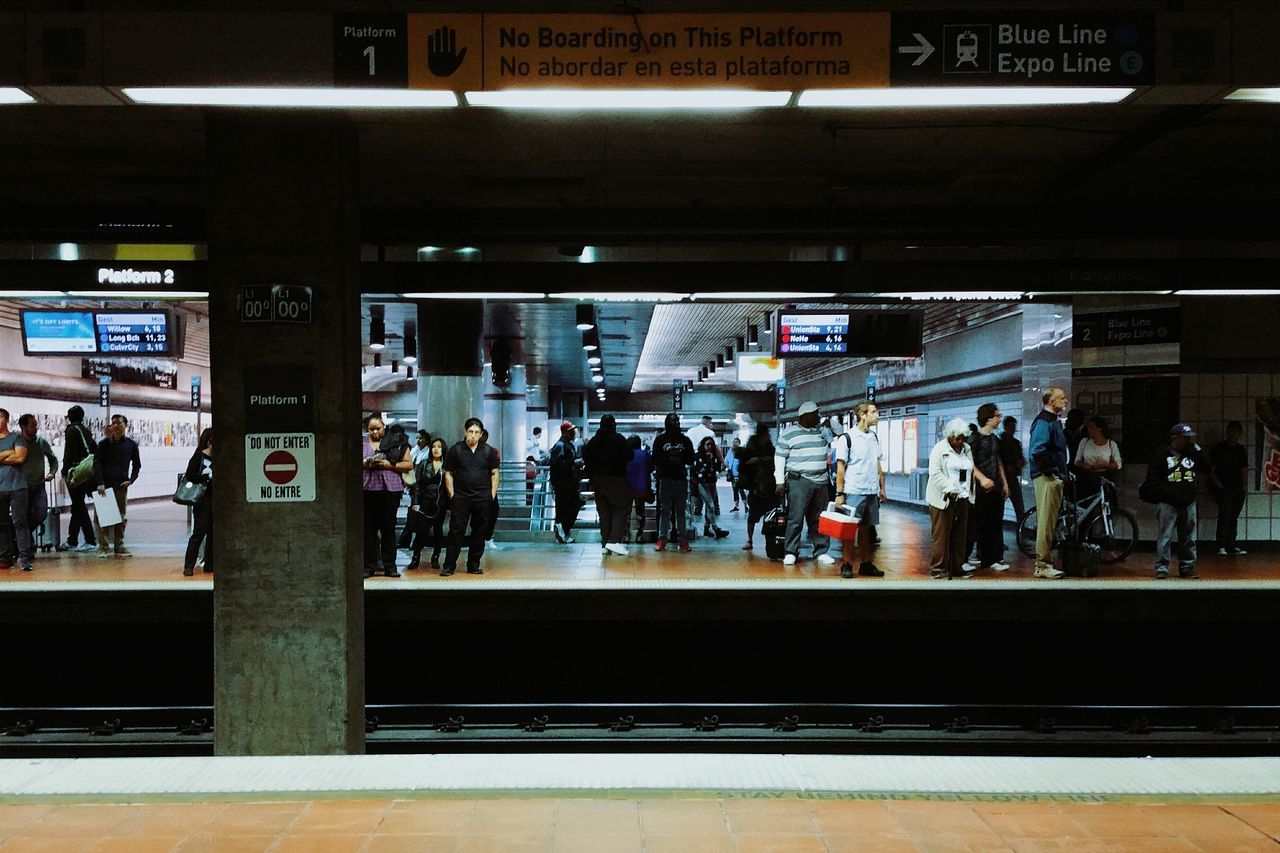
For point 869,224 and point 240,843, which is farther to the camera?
point 869,224

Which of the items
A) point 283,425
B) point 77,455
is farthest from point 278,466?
point 77,455

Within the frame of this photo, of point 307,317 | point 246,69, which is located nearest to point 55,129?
point 307,317

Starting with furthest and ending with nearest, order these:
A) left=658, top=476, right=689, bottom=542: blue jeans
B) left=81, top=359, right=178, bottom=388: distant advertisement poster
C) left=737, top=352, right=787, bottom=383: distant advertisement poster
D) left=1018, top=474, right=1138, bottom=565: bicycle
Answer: left=737, top=352, right=787, bottom=383: distant advertisement poster
left=81, top=359, right=178, bottom=388: distant advertisement poster
left=658, top=476, right=689, bottom=542: blue jeans
left=1018, top=474, right=1138, bottom=565: bicycle

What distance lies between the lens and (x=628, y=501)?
35.8ft

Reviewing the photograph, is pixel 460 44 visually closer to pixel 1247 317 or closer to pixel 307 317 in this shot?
pixel 307 317

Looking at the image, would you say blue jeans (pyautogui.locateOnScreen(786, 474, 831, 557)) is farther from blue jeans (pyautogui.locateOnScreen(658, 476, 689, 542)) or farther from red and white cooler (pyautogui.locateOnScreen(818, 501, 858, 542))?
blue jeans (pyautogui.locateOnScreen(658, 476, 689, 542))

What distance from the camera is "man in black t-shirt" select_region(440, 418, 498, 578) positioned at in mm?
9211

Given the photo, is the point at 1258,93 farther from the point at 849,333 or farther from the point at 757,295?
the point at 849,333

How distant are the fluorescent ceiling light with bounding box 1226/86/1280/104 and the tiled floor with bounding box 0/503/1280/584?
5.14 metres

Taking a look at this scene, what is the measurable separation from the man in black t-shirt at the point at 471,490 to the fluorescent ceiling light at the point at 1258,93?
680 cm

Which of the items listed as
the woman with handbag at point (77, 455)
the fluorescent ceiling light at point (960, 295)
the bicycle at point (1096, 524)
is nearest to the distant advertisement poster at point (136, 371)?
the woman with handbag at point (77, 455)

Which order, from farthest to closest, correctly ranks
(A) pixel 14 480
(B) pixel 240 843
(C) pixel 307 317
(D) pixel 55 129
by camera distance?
(A) pixel 14 480, (D) pixel 55 129, (C) pixel 307 317, (B) pixel 240 843

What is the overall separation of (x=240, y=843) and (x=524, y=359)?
21.7m

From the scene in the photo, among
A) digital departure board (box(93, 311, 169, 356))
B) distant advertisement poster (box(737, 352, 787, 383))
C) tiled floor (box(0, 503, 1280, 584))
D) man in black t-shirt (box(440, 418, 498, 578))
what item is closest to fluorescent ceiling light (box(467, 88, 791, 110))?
tiled floor (box(0, 503, 1280, 584))
